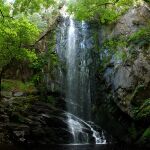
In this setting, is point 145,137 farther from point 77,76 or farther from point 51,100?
point 77,76

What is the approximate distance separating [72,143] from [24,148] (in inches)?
180

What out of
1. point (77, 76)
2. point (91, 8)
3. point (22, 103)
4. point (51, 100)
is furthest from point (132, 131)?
point (91, 8)

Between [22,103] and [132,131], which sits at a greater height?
[22,103]

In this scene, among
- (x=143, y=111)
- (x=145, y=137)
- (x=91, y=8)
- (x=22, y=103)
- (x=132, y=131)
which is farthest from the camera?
(x=22, y=103)

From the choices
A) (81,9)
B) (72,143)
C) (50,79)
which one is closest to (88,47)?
(50,79)

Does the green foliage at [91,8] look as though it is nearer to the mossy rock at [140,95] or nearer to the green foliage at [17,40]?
the green foliage at [17,40]

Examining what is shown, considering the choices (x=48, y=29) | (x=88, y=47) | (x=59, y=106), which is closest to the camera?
(x=59, y=106)

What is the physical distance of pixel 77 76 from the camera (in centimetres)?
2688

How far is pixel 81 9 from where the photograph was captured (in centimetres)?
1642

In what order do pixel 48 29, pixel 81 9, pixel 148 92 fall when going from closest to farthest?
pixel 81 9 → pixel 148 92 → pixel 48 29

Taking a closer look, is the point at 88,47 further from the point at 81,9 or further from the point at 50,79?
the point at 81,9

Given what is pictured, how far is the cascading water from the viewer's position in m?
22.8

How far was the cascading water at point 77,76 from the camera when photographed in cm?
2278

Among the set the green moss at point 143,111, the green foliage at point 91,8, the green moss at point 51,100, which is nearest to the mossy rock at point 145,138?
the green moss at point 143,111
